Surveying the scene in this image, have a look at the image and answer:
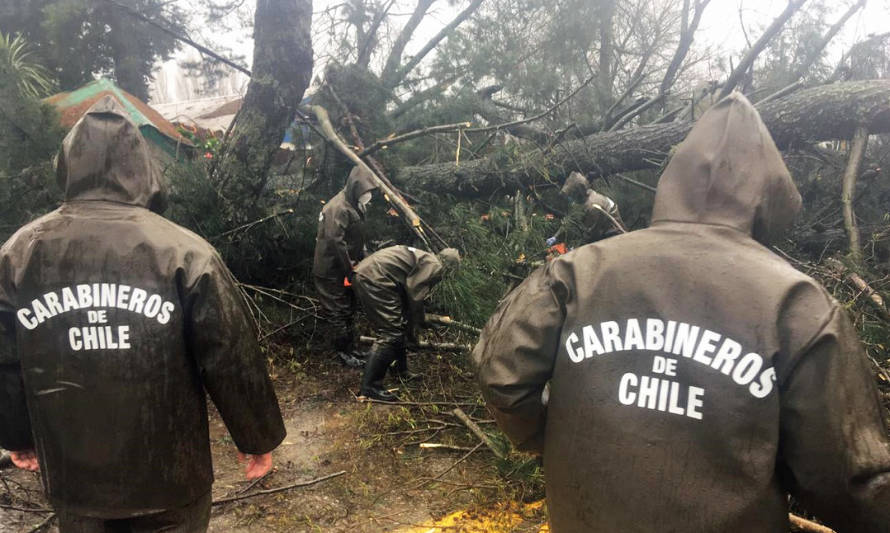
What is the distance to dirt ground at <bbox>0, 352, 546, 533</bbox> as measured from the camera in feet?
10.8

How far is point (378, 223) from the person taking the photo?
256 inches

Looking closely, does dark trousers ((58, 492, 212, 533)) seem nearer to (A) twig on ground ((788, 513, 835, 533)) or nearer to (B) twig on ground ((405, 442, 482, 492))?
(B) twig on ground ((405, 442, 482, 492))

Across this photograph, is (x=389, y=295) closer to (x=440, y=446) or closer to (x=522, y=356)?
(x=440, y=446)

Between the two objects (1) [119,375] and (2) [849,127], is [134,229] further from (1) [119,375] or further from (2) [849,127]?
(2) [849,127]

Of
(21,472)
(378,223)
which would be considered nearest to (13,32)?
(378,223)

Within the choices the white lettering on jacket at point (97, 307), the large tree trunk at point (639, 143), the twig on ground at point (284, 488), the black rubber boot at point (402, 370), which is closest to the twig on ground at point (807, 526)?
the twig on ground at point (284, 488)

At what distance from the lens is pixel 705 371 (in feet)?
4.68

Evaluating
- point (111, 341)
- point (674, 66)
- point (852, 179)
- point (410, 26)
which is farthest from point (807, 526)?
point (410, 26)

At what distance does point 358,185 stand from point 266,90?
157cm

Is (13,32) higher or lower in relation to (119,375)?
higher

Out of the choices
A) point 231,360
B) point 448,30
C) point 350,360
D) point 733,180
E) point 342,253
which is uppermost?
point 448,30

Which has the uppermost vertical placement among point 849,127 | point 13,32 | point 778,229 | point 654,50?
point 13,32

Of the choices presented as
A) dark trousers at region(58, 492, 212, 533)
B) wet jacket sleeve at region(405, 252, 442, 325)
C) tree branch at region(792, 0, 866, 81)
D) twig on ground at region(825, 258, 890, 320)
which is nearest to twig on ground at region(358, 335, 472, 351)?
wet jacket sleeve at region(405, 252, 442, 325)

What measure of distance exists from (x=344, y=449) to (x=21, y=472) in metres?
2.11
